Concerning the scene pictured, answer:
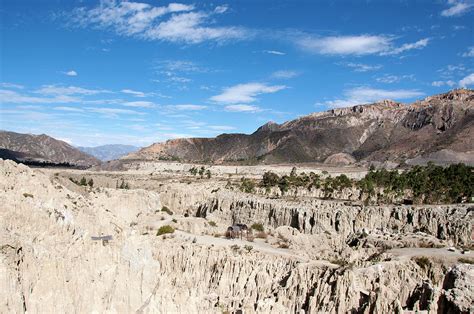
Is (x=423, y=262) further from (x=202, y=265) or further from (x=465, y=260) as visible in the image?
(x=202, y=265)

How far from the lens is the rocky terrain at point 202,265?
20141 mm

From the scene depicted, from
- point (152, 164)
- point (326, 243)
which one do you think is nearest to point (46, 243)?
point (326, 243)

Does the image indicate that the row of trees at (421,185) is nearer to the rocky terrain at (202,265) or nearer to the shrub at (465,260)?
the rocky terrain at (202,265)

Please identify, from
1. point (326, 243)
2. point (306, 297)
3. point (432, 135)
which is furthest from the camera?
point (432, 135)

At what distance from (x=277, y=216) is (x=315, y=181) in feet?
88.9

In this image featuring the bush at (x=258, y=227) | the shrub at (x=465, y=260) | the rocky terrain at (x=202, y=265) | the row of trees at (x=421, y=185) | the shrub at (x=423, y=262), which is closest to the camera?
the rocky terrain at (x=202, y=265)

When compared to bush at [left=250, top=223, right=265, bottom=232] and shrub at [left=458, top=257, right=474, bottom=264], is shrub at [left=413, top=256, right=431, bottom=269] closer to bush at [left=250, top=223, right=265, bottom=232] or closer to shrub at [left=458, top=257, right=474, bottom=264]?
shrub at [left=458, top=257, right=474, bottom=264]

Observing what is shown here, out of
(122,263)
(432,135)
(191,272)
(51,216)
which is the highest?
(432,135)

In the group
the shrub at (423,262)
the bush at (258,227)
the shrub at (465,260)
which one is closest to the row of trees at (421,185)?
the bush at (258,227)

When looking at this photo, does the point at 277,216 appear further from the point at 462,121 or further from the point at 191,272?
the point at 462,121

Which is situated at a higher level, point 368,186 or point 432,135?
point 432,135

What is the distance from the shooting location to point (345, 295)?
945 inches

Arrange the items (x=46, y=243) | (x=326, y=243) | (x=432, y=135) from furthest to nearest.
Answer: (x=432, y=135) < (x=326, y=243) < (x=46, y=243)

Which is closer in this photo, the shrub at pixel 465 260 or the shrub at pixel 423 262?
the shrub at pixel 423 262
